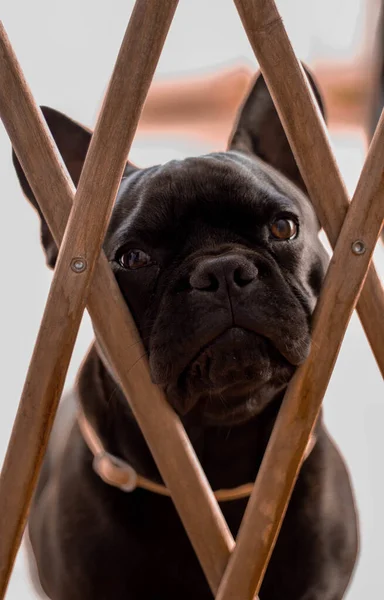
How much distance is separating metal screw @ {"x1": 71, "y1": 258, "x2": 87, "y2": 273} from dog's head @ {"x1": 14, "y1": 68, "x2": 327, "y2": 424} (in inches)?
5.9

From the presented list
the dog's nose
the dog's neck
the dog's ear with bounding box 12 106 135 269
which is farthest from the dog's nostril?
the dog's ear with bounding box 12 106 135 269

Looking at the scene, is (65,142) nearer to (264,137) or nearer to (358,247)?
(264,137)

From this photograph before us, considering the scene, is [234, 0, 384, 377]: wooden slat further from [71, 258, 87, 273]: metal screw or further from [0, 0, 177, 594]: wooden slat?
[71, 258, 87, 273]: metal screw

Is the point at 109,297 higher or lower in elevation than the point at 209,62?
lower

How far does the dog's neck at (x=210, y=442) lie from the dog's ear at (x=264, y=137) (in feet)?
1.40

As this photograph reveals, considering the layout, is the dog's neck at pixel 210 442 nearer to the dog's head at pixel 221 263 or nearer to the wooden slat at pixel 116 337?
the dog's head at pixel 221 263

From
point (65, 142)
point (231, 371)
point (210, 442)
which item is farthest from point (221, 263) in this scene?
point (65, 142)

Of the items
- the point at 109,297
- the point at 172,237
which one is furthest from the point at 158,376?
the point at 172,237

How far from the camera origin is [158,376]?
89cm

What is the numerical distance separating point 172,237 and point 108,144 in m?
0.25

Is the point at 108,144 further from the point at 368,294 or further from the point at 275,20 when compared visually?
the point at 368,294

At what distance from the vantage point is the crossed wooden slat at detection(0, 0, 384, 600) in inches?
32.5

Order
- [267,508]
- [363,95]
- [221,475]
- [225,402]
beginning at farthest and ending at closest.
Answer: [363,95] < [221,475] < [225,402] < [267,508]

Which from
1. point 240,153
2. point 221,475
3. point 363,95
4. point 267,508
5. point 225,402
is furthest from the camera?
point 363,95
